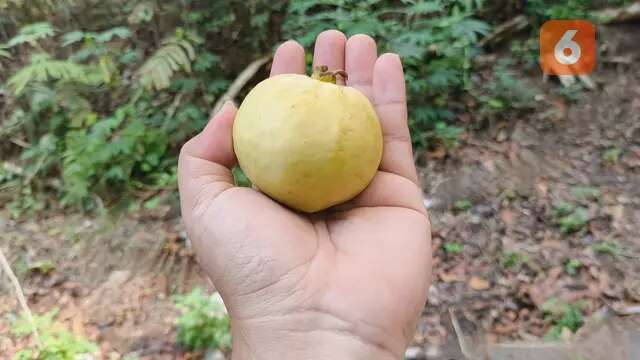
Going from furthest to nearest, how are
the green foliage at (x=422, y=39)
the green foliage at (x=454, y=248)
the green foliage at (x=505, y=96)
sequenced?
the green foliage at (x=505, y=96) → the green foliage at (x=422, y=39) → the green foliage at (x=454, y=248)

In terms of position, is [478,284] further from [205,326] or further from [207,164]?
[207,164]

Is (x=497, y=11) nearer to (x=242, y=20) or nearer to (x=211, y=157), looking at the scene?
(x=242, y=20)

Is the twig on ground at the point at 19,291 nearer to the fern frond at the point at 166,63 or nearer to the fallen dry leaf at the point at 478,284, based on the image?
Answer: the fern frond at the point at 166,63

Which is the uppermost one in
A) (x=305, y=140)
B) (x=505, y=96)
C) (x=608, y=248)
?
(x=305, y=140)

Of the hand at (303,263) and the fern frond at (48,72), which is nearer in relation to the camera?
the hand at (303,263)

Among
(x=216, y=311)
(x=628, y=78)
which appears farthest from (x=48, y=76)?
(x=628, y=78)

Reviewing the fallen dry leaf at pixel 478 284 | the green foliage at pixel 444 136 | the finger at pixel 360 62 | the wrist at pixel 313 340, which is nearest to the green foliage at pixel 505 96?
the green foliage at pixel 444 136

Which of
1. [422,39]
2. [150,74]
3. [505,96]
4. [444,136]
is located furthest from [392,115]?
[505,96]
